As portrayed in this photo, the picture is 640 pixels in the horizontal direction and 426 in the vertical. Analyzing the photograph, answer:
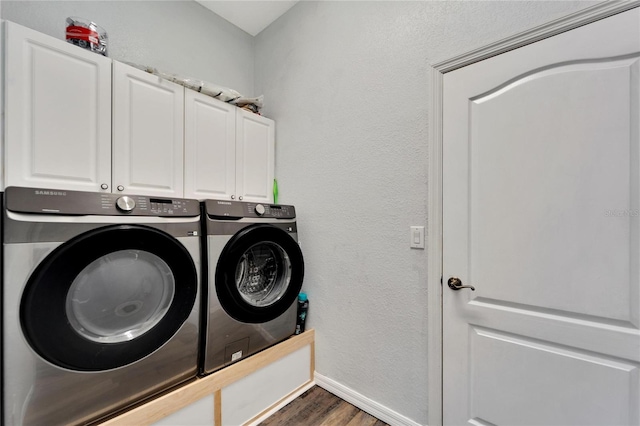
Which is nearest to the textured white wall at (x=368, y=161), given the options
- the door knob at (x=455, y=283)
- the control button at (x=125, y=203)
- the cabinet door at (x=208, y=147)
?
the door knob at (x=455, y=283)

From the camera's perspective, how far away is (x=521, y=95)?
3.89ft

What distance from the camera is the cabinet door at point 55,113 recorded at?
1.10 m

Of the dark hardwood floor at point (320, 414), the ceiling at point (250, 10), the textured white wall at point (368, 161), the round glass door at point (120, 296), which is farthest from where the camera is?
the ceiling at point (250, 10)

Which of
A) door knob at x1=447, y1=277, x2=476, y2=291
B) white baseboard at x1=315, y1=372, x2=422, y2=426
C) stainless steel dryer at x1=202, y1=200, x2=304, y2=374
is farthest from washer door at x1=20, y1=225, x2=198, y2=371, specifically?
door knob at x1=447, y1=277, x2=476, y2=291

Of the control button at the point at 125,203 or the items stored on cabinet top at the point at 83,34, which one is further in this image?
the items stored on cabinet top at the point at 83,34

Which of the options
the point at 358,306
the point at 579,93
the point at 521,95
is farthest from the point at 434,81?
the point at 358,306

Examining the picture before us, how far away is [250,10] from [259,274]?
6.72 feet

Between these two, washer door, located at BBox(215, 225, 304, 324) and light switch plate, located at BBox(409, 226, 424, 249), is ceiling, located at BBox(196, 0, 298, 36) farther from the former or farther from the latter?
light switch plate, located at BBox(409, 226, 424, 249)

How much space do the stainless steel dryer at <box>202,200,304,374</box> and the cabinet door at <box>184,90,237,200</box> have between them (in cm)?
27

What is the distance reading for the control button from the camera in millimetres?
1157

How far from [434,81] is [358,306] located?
1347mm

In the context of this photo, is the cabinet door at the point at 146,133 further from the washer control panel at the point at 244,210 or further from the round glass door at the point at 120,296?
the round glass door at the point at 120,296

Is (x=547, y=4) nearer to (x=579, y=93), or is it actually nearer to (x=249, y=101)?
(x=579, y=93)

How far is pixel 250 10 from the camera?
215cm
